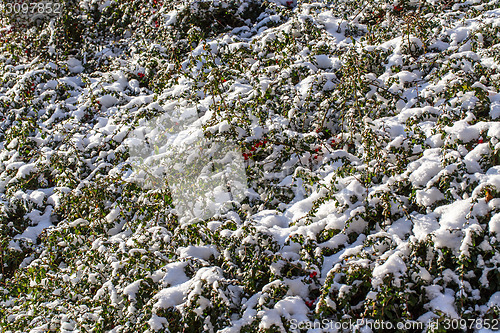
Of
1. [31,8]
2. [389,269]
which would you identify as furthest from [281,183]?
[31,8]

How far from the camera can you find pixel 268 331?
2303 millimetres

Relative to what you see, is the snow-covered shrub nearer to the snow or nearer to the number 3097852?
the snow

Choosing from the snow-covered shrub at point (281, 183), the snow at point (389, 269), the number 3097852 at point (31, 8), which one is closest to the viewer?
the snow at point (389, 269)

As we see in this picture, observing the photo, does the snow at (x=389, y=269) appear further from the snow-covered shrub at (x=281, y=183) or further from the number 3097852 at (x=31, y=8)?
the number 3097852 at (x=31, y=8)

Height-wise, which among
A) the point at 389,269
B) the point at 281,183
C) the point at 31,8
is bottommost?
the point at 281,183

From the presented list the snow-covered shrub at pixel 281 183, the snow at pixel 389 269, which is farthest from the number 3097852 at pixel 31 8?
the snow at pixel 389 269

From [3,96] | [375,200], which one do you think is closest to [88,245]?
[375,200]

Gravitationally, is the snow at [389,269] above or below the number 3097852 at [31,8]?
below

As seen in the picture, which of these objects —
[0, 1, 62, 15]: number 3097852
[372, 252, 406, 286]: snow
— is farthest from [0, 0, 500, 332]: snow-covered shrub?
[0, 1, 62, 15]: number 3097852

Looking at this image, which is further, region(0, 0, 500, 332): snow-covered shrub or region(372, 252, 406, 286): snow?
region(0, 0, 500, 332): snow-covered shrub

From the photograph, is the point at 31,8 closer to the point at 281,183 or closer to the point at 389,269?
the point at 281,183

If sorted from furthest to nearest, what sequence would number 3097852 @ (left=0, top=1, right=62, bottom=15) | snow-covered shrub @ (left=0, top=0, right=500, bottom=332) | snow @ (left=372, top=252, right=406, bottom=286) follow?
number 3097852 @ (left=0, top=1, right=62, bottom=15) < snow-covered shrub @ (left=0, top=0, right=500, bottom=332) < snow @ (left=372, top=252, right=406, bottom=286)

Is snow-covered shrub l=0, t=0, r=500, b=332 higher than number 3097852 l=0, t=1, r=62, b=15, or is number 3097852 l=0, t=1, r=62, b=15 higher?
number 3097852 l=0, t=1, r=62, b=15

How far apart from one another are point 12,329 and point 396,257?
293 centimetres
